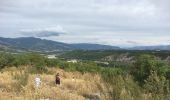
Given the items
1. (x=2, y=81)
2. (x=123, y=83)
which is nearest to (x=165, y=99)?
(x=123, y=83)

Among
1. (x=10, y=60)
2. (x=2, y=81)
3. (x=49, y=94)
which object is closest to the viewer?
(x=49, y=94)

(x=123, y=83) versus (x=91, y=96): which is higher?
(x=123, y=83)

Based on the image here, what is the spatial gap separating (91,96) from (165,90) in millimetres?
4441

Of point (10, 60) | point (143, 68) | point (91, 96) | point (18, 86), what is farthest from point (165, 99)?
point (10, 60)

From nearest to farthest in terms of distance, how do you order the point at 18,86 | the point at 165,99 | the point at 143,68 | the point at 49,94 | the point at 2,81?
the point at 165,99 < the point at 49,94 < the point at 18,86 < the point at 2,81 < the point at 143,68

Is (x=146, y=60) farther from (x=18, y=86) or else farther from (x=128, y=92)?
(x=128, y=92)

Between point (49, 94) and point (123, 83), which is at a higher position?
point (123, 83)

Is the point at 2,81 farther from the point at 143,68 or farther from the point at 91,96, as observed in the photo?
the point at 143,68

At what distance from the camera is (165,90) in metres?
9.41

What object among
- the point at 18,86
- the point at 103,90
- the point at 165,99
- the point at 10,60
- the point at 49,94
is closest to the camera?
the point at 165,99

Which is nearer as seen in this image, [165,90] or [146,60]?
[165,90]

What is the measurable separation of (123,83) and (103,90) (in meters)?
0.73

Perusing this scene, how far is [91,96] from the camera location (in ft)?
44.3

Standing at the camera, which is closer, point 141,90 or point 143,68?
point 141,90
